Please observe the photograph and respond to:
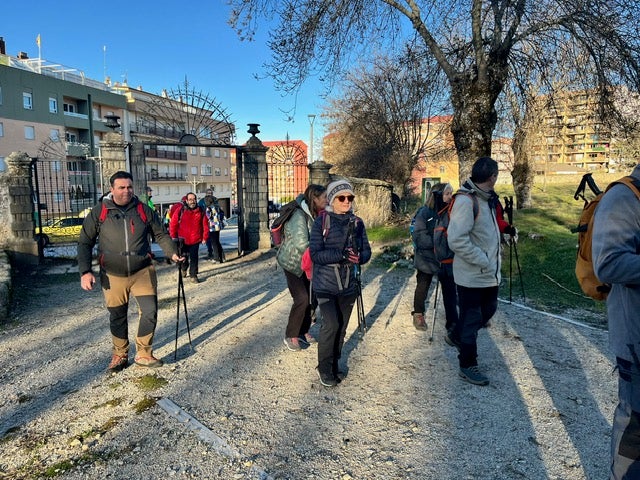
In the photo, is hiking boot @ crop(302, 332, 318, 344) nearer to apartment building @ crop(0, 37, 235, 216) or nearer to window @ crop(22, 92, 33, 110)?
apartment building @ crop(0, 37, 235, 216)

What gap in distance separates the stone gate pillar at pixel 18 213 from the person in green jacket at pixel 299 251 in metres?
8.26

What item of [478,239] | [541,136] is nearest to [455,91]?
[478,239]

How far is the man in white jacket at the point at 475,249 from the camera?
12.2 feet

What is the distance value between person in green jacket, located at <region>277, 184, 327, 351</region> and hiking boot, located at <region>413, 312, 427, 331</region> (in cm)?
149

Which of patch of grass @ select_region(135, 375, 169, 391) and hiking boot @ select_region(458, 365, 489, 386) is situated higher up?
hiking boot @ select_region(458, 365, 489, 386)

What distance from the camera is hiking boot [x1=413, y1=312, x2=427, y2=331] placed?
5609 mm

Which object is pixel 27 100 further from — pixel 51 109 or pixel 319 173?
pixel 319 173

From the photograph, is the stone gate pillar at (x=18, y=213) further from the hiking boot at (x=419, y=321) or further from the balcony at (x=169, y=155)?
the balcony at (x=169, y=155)

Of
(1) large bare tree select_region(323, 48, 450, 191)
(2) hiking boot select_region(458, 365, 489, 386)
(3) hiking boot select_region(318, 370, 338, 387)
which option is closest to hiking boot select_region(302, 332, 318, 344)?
(3) hiking boot select_region(318, 370, 338, 387)

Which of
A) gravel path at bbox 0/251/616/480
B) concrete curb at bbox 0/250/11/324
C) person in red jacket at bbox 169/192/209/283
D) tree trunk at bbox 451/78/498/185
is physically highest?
tree trunk at bbox 451/78/498/185

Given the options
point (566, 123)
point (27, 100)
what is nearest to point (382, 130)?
point (566, 123)

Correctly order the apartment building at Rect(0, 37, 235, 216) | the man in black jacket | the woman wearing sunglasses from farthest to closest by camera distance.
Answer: the apartment building at Rect(0, 37, 235, 216), the man in black jacket, the woman wearing sunglasses

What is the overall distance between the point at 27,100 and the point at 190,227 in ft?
125

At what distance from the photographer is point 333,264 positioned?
391 cm
